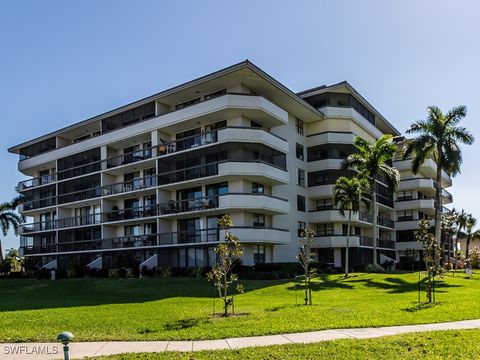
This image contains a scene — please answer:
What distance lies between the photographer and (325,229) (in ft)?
163

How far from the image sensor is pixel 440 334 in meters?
12.4

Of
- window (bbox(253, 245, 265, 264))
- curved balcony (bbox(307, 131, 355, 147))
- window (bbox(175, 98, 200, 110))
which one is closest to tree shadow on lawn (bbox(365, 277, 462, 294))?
window (bbox(253, 245, 265, 264))

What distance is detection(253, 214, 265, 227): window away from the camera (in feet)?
136

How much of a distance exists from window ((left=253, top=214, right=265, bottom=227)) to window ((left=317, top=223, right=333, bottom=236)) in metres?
9.72

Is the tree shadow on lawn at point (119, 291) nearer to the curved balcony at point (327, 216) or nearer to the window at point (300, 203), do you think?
the window at point (300, 203)

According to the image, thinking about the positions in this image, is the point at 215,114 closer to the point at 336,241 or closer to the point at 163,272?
the point at 163,272

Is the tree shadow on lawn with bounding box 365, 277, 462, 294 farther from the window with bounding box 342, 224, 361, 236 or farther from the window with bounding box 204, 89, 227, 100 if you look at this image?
the window with bounding box 204, 89, 227, 100

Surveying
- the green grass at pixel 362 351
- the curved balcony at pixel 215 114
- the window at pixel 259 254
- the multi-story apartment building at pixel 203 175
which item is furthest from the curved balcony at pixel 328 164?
the green grass at pixel 362 351

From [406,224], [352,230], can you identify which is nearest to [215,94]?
[352,230]

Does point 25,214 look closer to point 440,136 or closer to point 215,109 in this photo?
point 215,109

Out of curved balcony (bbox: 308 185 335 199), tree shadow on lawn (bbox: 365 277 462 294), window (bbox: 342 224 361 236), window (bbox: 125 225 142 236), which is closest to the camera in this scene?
tree shadow on lawn (bbox: 365 277 462 294)

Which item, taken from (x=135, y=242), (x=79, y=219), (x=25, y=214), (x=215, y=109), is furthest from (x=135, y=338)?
(x=25, y=214)

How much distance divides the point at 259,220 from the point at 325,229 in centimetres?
1050

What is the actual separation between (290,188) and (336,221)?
19.7 feet
